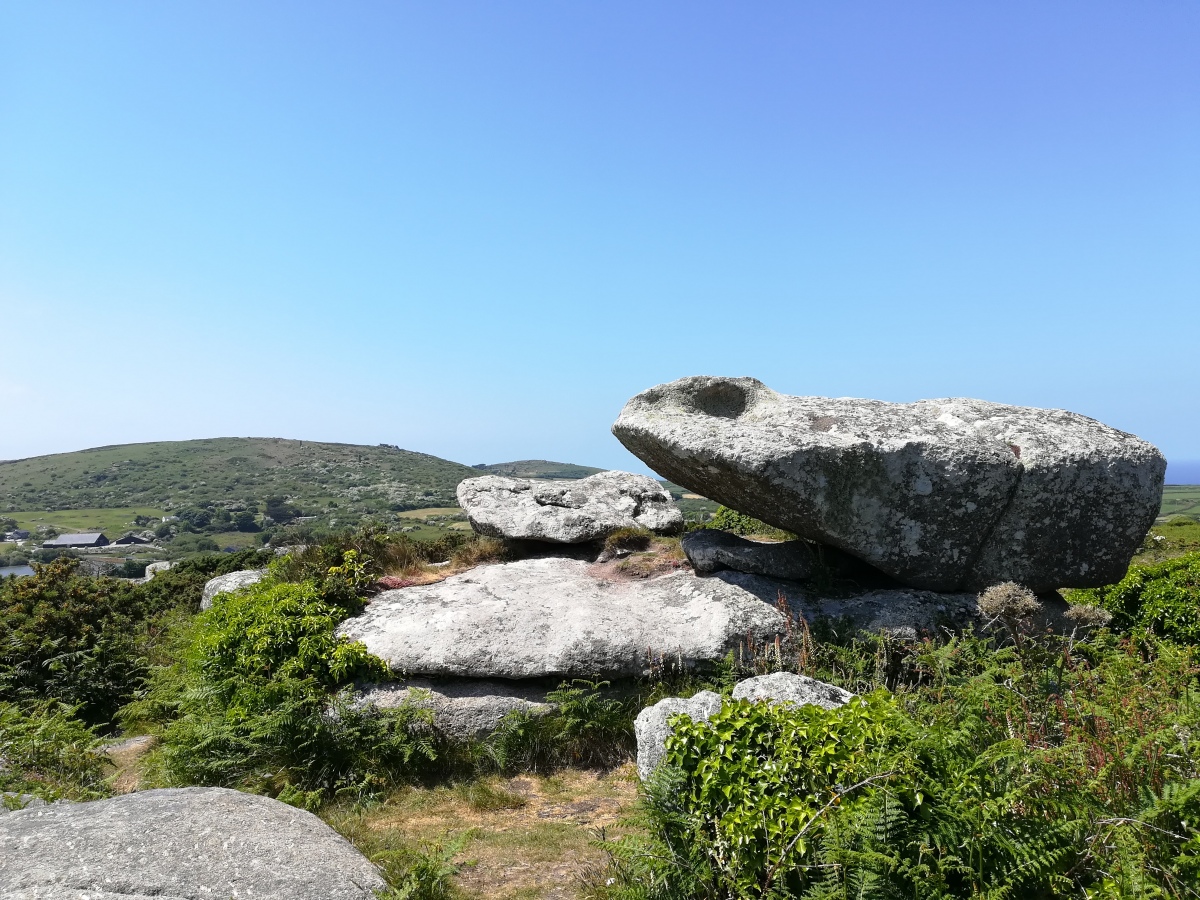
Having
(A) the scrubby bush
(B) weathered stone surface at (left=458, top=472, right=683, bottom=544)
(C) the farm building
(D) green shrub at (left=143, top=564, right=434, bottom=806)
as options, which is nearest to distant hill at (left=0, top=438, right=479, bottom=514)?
(C) the farm building

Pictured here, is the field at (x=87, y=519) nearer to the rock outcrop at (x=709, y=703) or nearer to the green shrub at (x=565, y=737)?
the green shrub at (x=565, y=737)

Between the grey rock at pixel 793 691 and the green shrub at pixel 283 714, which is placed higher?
the grey rock at pixel 793 691

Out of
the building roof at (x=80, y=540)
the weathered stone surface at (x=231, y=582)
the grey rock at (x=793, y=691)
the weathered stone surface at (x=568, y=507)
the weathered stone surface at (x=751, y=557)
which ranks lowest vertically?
the building roof at (x=80, y=540)

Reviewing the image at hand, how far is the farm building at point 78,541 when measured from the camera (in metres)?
69.3

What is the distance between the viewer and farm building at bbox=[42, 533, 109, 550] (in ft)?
227

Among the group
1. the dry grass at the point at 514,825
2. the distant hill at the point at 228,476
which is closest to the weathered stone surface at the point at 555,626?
the dry grass at the point at 514,825

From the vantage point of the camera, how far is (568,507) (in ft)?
48.9

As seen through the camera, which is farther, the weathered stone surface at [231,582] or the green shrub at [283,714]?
the weathered stone surface at [231,582]

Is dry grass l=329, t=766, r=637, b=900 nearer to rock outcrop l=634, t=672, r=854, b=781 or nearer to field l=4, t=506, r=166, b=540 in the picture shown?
rock outcrop l=634, t=672, r=854, b=781

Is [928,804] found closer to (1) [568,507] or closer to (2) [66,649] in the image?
(1) [568,507]

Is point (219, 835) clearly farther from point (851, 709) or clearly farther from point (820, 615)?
point (820, 615)

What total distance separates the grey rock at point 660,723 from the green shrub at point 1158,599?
27.3 ft

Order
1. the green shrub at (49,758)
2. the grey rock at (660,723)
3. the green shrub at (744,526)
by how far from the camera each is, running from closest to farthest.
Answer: the grey rock at (660,723) → the green shrub at (49,758) → the green shrub at (744,526)

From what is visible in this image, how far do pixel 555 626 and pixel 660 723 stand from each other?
3.99m
